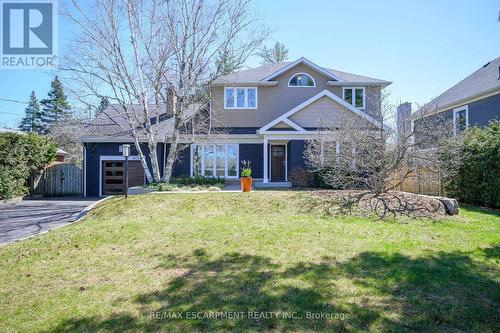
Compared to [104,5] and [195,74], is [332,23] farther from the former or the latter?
[104,5]

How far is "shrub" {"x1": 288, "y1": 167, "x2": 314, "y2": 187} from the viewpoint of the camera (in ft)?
51.3

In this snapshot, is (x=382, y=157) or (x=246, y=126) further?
(x=246, y=126)

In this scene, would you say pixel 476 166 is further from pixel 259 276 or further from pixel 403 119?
pixel 259 276

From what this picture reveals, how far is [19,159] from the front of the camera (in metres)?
16.5

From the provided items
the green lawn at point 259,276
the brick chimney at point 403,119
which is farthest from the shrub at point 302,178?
the green lawn at point 259,276

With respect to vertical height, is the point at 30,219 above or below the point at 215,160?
Result: below

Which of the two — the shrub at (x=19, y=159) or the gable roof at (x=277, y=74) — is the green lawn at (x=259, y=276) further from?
the gable roof at (x=277, y=74)

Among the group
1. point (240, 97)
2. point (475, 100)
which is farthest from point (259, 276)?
point (475, 100)

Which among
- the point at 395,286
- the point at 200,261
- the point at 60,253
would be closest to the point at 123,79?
the point at 60,253

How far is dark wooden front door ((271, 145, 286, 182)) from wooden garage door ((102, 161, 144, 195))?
8.05 meters

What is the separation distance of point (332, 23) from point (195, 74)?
6901mm

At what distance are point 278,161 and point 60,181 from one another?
1390 cm

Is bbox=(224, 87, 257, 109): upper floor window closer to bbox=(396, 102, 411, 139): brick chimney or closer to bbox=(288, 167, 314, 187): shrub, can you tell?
bbox=(288, 167, 314, 187): shrub

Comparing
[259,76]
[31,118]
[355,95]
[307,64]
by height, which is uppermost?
[31,118]
